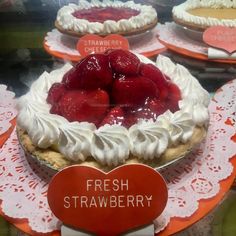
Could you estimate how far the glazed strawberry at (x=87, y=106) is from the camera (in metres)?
1.15

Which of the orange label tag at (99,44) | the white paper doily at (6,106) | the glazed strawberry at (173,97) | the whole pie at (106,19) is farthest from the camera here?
the whole pie at (106,19)

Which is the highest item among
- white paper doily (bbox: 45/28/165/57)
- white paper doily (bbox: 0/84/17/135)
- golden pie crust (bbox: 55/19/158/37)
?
white paper doily (bbox: 0/84/17/135)

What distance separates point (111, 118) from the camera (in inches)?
44.7

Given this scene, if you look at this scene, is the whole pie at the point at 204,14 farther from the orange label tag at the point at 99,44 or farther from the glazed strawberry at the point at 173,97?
the glazed strawberry at the point at 173,97

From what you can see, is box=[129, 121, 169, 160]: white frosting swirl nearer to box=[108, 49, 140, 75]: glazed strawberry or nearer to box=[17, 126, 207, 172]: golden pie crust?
box=[17, 126, 207, 172]: golden pie crust

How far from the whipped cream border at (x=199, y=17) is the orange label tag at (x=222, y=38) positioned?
4 cm

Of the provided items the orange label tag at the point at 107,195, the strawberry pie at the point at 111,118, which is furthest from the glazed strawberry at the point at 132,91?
the orange label tag at the point at 107,195

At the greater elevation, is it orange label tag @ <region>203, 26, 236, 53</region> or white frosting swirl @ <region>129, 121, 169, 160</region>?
white frosting swirl @ <region>129, 121, 169, 160</region>

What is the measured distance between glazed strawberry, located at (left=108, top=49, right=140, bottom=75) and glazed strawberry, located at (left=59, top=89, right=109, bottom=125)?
103 millimetres

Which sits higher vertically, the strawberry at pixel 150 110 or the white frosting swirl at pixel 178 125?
the strawberry at pixel 150 110

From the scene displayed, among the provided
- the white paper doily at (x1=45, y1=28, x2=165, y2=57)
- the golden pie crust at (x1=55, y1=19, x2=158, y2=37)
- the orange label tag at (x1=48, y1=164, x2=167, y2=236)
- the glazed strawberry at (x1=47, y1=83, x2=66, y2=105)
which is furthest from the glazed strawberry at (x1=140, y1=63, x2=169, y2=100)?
the golden pie crust at (x1=55, y1=19, x2=158, y2=37)

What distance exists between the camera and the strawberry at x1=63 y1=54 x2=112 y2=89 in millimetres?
1203

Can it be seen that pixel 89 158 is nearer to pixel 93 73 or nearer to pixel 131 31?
pixel 93 73

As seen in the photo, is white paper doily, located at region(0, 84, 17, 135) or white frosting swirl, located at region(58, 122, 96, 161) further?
white paper doily, located at region(0, 84, 17, 135)
